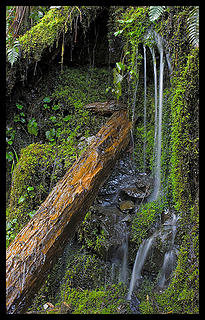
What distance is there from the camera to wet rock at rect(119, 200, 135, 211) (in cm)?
342

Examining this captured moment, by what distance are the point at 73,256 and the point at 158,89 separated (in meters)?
2.59

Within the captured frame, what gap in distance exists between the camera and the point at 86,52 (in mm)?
4453

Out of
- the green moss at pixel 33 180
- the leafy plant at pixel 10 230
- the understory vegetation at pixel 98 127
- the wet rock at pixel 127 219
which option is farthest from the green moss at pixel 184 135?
the leafy plant at pixel 10 230

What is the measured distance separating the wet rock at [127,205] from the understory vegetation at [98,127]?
0.12m

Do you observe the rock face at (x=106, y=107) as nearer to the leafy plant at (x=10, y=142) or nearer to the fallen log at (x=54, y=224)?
the fallen log at (x=54, y=224)

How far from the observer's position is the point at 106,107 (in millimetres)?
4184

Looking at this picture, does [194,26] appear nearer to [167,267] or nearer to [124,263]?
[167,267]

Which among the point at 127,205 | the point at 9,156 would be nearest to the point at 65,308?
the point at 127,205

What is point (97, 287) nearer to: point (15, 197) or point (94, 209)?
point (94, 209)

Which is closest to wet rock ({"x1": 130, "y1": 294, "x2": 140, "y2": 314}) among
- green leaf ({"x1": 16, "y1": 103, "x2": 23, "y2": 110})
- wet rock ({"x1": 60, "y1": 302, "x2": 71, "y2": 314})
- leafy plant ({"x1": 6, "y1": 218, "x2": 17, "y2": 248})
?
wet rock ({"x1": 60, "y1": 302, "x2": 71, "y2": 314})

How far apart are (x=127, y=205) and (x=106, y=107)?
173 cm
